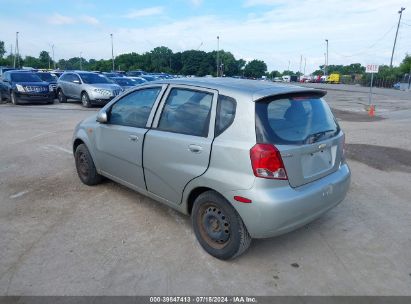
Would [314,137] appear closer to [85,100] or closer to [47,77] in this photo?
[85,100]

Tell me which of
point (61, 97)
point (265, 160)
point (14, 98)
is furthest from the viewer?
point (61, 97)

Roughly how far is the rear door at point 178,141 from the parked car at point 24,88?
15.6 meters

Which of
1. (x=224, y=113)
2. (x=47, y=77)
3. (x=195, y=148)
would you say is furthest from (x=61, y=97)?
(x=224, y=113)

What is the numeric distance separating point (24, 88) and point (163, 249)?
1627 cm

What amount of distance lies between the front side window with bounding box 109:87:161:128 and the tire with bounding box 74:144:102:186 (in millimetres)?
821

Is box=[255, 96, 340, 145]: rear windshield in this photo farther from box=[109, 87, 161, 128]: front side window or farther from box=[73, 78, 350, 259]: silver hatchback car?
box=[109, 87, 161, 128]: front side window

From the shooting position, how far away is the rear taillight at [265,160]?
118 inches

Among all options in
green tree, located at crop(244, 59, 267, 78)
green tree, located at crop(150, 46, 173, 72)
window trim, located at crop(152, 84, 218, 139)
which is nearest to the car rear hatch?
window trim, located at crop(152, 84, 218, 139)

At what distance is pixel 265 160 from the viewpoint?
301cm

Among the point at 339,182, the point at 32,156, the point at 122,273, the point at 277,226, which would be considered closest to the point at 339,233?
the point at 339,182

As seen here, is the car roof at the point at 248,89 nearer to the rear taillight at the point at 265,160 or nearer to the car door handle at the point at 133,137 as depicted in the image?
the rear taillight at the point at 265,160

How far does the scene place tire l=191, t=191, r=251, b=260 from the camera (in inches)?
127

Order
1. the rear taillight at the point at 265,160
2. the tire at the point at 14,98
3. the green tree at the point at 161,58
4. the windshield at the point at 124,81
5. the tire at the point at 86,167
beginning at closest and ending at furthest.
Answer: the rear taillight at the point at 265,160
the tire at the point at 86,167
the tire at the point at 14,98
the windshield at the point at 124,81
the green tree at the point at 161,58

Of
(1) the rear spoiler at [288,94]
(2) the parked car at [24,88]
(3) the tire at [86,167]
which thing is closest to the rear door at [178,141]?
(1) the rear spoiler at [288,94]
